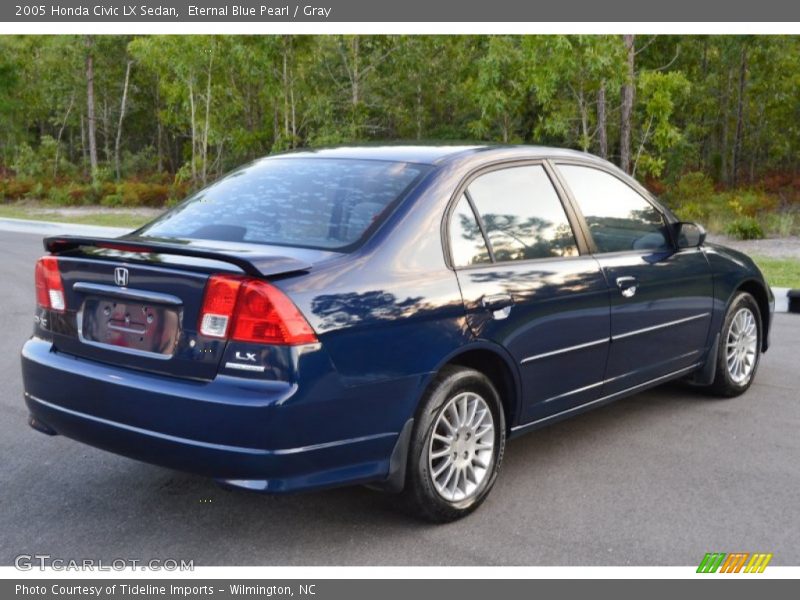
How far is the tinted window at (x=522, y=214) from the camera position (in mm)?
4641

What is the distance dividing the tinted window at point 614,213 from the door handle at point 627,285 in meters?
0.19

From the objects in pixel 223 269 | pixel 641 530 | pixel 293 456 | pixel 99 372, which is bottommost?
pixel 641 530

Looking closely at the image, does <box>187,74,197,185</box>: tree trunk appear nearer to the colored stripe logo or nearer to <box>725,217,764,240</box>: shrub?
<box>725,217,764,240</box>: shrub

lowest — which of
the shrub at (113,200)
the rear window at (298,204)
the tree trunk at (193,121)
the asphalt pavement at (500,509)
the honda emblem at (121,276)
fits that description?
the asphalt pavement at (500,509)

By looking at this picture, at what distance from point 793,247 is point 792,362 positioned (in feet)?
30.8

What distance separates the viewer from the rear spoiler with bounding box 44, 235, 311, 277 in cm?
366

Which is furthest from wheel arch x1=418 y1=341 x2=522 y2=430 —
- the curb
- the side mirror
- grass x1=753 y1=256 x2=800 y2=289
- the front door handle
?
grass x1=753 y1=256 x2=800 y2=289

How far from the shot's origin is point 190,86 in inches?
1102

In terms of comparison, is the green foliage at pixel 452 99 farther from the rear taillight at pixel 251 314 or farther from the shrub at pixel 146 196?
the rear taillight at pixel 251 314

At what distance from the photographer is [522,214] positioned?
485cm

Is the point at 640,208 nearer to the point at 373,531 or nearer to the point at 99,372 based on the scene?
the point at 373,531

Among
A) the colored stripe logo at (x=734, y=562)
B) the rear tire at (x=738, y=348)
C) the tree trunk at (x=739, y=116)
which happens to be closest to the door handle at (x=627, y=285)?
the rear tire at (x=738, y=348)

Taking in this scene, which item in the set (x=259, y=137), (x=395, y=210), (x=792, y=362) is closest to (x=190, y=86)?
(x=259, y=137)

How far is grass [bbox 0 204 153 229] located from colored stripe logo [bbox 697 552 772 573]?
67.4ft
